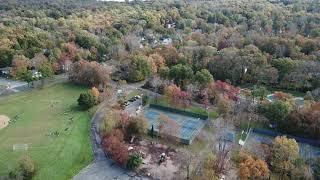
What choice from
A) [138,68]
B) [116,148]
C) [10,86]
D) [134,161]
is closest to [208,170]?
[134,161]

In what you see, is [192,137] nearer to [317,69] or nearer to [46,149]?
[46,149]

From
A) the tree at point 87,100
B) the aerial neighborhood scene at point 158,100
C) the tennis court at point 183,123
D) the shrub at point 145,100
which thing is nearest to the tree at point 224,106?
the aerial neighborhood scene at point 158,100

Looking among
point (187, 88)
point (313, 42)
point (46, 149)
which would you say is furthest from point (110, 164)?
point (313, 42)

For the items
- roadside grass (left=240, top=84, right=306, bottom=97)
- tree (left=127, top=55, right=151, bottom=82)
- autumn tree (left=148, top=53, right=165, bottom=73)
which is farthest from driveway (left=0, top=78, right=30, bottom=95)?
roadside grass (left=240, top=84, right=306, bottom=97)

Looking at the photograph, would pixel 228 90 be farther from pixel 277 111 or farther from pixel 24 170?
pixel 24 170

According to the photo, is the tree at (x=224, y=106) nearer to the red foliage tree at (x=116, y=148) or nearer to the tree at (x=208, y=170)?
the tree at (x=208, y=170)
